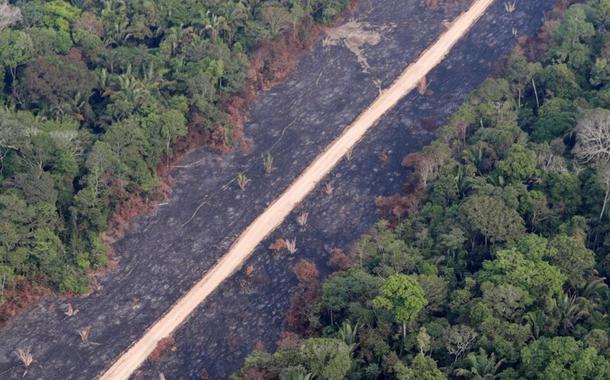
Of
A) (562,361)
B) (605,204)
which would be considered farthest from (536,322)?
(605,204)

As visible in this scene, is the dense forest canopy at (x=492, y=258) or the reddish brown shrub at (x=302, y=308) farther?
the reddish brown shrub at (x=302, y=308)

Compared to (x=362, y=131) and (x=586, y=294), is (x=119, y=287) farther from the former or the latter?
(x=586, y=294)

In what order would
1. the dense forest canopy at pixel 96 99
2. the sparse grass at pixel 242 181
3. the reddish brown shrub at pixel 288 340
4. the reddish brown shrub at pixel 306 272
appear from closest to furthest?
the reddish brown shrub at pixel 288 340
the reddish brown shrub at pixel 306 272
the dense forest canopy at pixel 96 99
the sparse grass at pixel 242 181

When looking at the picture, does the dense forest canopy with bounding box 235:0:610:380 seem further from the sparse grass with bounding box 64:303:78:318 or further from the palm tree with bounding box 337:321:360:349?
the sparse grass with bounding box 64:303:78:318

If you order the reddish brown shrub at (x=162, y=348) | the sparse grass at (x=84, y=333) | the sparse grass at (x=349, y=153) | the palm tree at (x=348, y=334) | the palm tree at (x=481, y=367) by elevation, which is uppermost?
the palm tree at (x=481, y=367)

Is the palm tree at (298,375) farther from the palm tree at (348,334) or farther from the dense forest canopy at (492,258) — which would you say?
the palm tree at (348,334)

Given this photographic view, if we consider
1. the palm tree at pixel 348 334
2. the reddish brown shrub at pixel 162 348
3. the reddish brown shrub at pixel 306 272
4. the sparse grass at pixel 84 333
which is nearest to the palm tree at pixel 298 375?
the palm tree at pixel 348 334

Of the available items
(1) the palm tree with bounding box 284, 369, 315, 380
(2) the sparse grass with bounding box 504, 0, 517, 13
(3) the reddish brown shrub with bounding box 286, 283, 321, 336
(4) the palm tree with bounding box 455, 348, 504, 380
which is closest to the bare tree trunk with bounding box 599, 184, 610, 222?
(4) the palm tree with bounding box 455, 348, 504, 380

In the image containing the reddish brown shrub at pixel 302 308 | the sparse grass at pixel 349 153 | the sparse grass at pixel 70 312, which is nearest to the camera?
the reddish brown shrub at pixel 302 308
